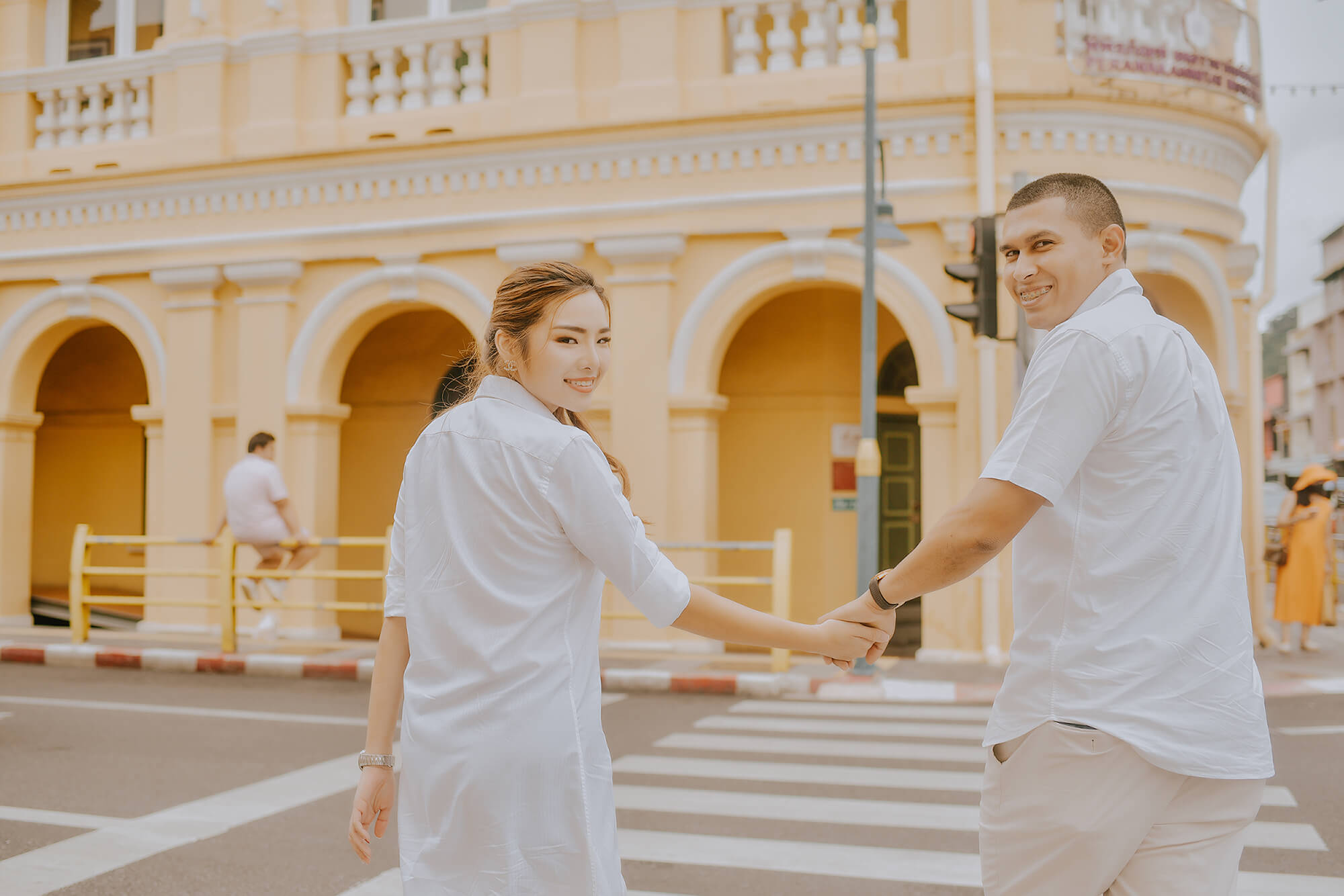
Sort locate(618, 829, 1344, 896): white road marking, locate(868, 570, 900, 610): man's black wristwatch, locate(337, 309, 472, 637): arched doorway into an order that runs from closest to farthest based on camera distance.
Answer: locate(868, 570, 900, 610): man's black wristwatch < locate(618, 829, 1344, 896): white road marking < locate(337, 309, 472, 637): arched doorway

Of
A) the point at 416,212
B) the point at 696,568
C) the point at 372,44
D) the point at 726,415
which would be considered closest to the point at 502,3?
the point at 372,44

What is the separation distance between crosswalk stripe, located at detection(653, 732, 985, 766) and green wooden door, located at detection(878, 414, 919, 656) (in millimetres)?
6403

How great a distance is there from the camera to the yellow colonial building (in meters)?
11.2

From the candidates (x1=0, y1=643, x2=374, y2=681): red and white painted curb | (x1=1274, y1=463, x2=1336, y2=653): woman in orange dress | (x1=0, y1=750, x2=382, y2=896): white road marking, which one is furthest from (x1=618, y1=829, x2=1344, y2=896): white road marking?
(x1=1274, y1=463, x2=1336, y2=653): woman in orange dress

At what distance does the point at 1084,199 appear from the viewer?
231 centimetres

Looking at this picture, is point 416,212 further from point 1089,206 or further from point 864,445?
point 1089,206

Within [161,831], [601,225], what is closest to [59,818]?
[161,831]

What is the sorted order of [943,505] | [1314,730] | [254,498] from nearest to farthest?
[1314,730]
[254,498]
[943,505]

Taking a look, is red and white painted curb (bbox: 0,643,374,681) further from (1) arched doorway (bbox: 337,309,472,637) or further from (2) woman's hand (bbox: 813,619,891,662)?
(2) woman's hand (bbox: 813,619,891,662)

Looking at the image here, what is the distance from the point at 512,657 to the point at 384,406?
13548 mm

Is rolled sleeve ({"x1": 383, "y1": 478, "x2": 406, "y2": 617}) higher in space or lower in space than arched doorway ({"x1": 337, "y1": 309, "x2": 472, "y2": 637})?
lower

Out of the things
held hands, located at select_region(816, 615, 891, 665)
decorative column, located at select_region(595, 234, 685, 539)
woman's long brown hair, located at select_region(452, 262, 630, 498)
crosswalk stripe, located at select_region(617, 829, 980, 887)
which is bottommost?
crosswalk stripe, located at select_region(617, 829, 980, 887)

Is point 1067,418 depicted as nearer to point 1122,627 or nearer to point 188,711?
point 1122,627

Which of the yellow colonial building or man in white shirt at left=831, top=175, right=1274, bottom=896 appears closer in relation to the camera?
man in white shirt at left=831, top=175, right=1274, bottom=896
